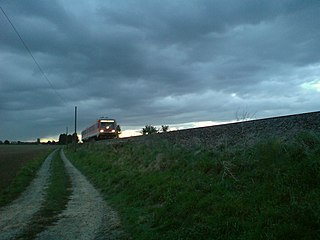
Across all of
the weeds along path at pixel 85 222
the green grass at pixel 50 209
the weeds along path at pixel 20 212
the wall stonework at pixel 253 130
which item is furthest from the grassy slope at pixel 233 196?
the weeds along path at pixel 20 212

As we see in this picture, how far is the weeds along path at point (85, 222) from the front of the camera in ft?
26.3

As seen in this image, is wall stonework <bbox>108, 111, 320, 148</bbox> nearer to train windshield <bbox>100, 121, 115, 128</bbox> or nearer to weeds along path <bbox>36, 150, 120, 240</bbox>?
weeds along path <bbox>36, 150, 120, 240</bbox>

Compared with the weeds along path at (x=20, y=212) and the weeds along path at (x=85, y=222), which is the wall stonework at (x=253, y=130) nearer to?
the weeds along path at (x=85, y=222)

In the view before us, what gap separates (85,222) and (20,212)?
323 cm

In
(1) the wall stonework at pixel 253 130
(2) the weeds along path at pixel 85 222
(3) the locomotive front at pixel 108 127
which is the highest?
(3) the locomotive front at pixel 108 127

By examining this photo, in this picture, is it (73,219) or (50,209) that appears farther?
(50,209)

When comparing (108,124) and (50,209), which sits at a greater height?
(108,124)

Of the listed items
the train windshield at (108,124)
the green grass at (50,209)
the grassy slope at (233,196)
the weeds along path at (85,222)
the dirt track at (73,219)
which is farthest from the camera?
the train windshield at (108,124)

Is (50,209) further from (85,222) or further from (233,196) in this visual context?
(233,196)

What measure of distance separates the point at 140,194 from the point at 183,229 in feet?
14.9

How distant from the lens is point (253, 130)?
438 inches

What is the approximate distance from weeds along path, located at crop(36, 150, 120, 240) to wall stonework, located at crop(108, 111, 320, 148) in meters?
4.51

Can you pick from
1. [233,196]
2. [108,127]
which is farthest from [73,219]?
[108,127]

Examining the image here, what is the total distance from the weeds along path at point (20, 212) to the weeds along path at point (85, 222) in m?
0.95
